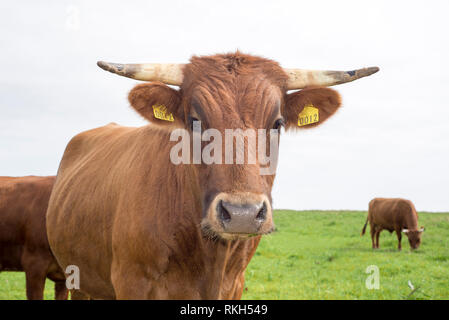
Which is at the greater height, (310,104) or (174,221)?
(310,104)

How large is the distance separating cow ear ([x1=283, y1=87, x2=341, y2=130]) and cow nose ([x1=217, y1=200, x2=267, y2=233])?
1.25m

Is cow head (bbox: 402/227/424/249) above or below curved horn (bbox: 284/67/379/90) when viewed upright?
below

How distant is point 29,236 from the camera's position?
8.20 meters

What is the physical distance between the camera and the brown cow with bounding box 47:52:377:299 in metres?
2.81

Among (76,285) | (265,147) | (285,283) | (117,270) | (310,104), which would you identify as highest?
(310,104)

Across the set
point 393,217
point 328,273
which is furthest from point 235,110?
point 393,217

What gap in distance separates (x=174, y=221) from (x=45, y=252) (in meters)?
5.64

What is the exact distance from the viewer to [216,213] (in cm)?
269

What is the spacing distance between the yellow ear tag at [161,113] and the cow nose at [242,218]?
1.15 meters

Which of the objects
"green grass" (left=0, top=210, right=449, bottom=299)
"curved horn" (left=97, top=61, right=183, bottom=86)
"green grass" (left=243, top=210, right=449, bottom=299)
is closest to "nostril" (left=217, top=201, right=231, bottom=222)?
"curved horn" (left=97, top=61, right=183, bottom=86)

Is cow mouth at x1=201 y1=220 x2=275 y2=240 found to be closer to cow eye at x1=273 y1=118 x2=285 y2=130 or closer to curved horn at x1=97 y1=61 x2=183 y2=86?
cow eye at x1=273 y1=118 x2=285 y2=130

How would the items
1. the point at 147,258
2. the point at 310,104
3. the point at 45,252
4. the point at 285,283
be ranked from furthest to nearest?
1. the point at 285,283
2. the point at 45,252
3. the point at 310,104
4. the point at 147,258
